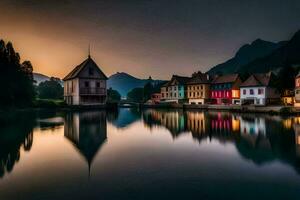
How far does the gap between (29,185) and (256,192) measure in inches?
361

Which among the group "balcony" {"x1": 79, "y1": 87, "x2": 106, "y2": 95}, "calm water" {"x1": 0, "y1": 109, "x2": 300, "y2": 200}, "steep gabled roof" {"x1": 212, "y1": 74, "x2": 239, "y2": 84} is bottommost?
"calm water" {"x1": 0, "y1": 109, "x2": 300, "y2": 200}

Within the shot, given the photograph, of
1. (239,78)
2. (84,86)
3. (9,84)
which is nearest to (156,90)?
(239,78)

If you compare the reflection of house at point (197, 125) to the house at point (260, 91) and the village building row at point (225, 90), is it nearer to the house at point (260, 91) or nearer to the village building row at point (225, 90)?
the village building row at point (225, 90)

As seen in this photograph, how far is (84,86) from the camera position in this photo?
6197 cm

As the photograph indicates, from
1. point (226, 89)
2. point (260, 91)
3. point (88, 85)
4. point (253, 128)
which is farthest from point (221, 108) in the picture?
point (253, 128)

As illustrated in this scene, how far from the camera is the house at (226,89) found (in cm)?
7181

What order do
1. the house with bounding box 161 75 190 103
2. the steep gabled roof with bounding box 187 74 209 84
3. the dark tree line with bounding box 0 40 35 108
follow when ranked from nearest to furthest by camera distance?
the dark tree line with bounding box 0 40 35 108, the steep gabled roof with bounding box 187 74 209 84, the house with bounding box 161 75 190 103

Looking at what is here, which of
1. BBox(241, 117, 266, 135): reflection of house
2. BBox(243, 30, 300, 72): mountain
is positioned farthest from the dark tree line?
BBox(243, 30, 300, 72): mountain

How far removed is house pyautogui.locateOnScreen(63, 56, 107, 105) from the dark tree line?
35.7ft

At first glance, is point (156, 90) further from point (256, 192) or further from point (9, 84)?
point (256, 192)

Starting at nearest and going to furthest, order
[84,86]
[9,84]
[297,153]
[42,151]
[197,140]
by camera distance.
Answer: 1. [297,153]
2. [42,151]
3. [197,140]
4. [9,84]
5. [84,86]

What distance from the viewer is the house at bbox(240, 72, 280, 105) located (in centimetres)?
6184

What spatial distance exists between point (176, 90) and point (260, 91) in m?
33.6

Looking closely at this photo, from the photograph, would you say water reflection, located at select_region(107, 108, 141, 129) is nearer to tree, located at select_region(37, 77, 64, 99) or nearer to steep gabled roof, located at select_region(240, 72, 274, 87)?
steep gabled roof, located at select_region(240, 72, 274, 87)
